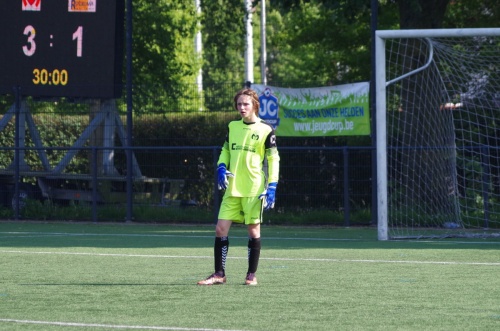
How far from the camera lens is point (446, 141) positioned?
779 inches

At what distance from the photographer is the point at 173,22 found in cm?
3409

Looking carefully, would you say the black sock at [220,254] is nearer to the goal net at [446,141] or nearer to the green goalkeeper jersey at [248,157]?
the green goalkeeper jersey at [248,157]

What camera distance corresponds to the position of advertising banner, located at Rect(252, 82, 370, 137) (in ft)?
68.2

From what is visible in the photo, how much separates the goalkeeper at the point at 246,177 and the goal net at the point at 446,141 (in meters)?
7.69

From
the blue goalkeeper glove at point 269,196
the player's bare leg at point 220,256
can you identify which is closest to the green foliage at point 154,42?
the player's bare leg at point 220,256

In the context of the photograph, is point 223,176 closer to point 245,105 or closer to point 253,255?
point 245,105

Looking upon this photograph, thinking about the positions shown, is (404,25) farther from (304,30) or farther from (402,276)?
(402,276)

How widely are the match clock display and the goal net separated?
5356mm

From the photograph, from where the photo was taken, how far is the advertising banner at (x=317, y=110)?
2078cm

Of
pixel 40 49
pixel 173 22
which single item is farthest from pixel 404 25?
pixel 173 22

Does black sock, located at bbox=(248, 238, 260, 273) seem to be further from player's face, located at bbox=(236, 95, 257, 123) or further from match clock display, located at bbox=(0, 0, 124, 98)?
match clock display, located at bbox=(0, 0, 124, 98)

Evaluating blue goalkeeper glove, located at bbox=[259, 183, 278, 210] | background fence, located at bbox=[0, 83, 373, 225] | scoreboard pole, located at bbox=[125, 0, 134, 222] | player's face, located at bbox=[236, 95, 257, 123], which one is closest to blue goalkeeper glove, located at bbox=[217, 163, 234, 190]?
blue goalkeeper glove, located at bbox=[259, 183, 278, 210]

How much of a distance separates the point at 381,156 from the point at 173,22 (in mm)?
18867

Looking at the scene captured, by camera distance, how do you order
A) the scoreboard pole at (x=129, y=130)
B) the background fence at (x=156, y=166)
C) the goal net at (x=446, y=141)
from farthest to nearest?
the scoreboard pole at (x=129, y=130) < the background fence at (x=156, y=166) < the goal net at (x=446, y=141)
